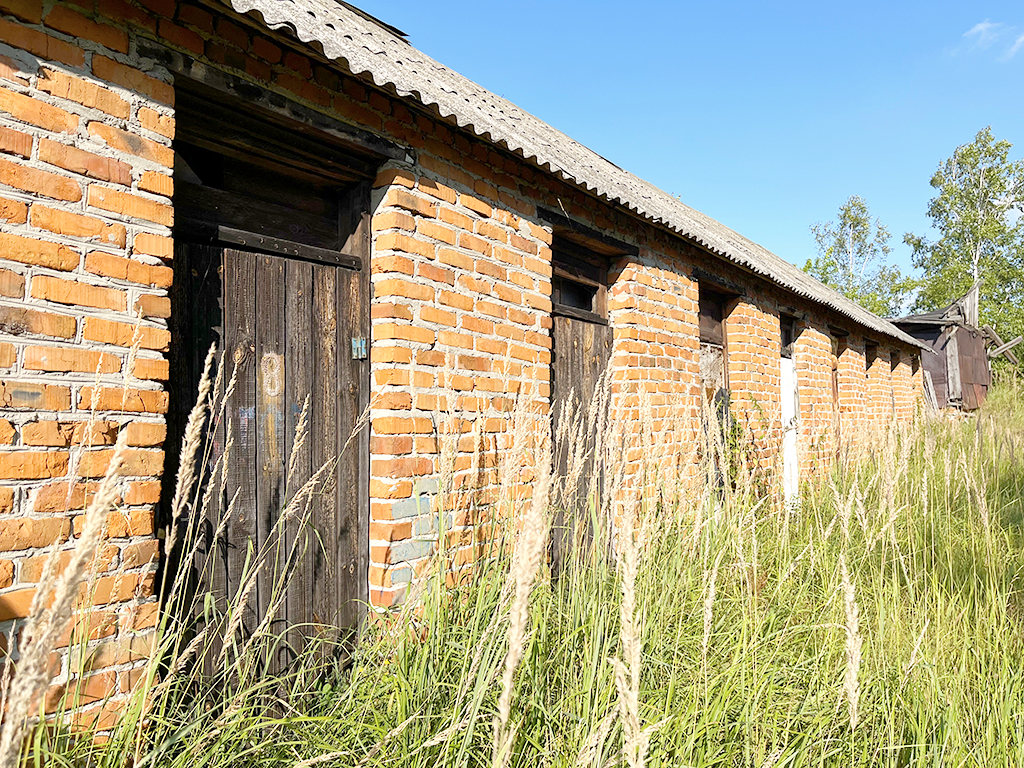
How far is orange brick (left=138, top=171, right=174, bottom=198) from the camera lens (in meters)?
2.15

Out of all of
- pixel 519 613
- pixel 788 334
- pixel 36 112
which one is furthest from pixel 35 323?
pixel 788 334

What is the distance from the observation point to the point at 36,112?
75.6 inches

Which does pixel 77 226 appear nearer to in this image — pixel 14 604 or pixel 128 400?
pixel 128 400

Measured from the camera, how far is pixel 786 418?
25.0 feet

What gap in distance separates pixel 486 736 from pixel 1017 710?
2.01 meters

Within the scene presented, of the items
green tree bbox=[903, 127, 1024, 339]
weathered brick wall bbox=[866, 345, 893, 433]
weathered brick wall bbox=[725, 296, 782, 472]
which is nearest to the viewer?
weathered brick wall bbox=[725, 296, 782, 472]

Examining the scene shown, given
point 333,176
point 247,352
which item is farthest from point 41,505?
point 333,176

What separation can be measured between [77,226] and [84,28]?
25.8 inches

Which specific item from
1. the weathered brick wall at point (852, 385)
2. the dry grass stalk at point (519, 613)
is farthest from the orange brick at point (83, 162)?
the weathered brick wall at point (852, 385)

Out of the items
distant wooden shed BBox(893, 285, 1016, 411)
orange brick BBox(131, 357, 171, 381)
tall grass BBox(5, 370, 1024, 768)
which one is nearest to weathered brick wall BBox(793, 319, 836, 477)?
tall grass BBox(5, 370, 1024, 768)

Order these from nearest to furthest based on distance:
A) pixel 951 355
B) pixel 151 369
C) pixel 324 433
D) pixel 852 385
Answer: pixel 151 369
pixel 324 433
pixel 852 385
pixel 951 355

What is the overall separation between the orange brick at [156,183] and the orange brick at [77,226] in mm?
175

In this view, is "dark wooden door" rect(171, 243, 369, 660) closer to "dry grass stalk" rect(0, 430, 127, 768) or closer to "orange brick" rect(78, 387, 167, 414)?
"orange brick" rect(78, 387, 167, 414)

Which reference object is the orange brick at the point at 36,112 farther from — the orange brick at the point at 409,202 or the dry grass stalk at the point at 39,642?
the dry grass stalk at the point at 39,642
